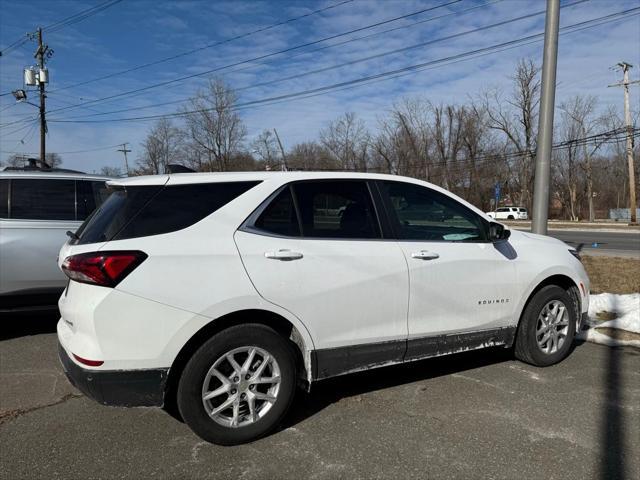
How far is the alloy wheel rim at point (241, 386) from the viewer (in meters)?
3.11

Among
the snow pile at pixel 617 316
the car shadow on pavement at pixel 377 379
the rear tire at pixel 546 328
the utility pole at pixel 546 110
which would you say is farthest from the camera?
the utility pole at pixel 546 110

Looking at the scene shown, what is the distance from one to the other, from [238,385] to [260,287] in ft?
2.09

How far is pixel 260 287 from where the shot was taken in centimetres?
317

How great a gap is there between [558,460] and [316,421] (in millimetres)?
1588

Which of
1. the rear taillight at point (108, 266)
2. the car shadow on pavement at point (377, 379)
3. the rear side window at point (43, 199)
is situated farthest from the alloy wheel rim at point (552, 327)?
the rear side window at point (43, 199)

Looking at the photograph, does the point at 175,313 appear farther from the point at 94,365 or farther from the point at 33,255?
the point at 33,255

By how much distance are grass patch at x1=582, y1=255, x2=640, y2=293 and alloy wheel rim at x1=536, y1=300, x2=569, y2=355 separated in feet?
12.7

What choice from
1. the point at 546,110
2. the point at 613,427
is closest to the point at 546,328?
the point at 613,427

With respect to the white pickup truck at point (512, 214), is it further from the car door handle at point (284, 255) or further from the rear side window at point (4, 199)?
the car door handle at point (284, 255)

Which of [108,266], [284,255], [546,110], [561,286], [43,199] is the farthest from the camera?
[546,110]

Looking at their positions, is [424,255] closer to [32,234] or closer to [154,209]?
[154,209]

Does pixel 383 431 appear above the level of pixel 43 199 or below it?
below

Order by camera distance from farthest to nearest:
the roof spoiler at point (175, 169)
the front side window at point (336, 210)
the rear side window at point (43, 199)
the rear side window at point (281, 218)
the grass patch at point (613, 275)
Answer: the grass patch at point (613, 275) → the rear side window at point (43, 199) → the roof spoiler at point (175, 169) → the front side window at point (336, 210) → the rear side window at point (281, 218)

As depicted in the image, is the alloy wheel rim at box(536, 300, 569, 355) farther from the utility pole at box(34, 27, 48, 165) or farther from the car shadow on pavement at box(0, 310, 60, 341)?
the utility pole at box(34, 27, 48, 165)
